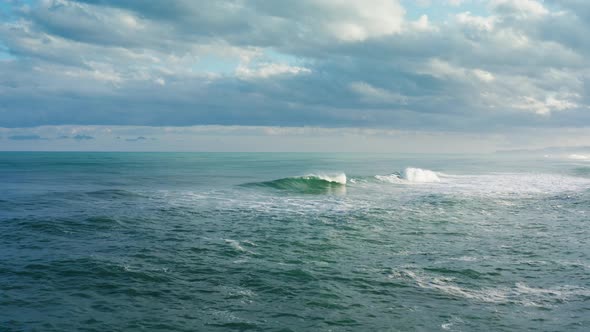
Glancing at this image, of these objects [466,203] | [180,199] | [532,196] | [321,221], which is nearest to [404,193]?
[466,203]

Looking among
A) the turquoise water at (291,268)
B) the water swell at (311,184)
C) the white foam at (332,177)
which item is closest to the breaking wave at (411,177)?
the white foam at (332,177)

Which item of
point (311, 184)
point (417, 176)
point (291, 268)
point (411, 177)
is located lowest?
point (291, 268)

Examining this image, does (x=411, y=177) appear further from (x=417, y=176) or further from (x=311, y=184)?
(x=311, y=184)

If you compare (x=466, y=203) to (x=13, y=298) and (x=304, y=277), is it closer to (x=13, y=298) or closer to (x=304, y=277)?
(x=304, y=277)

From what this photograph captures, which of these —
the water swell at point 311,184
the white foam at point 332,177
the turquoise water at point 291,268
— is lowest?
the turquoise water at point 291,268

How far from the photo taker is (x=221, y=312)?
38.7 ft

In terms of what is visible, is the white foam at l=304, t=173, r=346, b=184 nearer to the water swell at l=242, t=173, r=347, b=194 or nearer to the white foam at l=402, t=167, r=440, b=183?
the water swell at l=242, t=173, r=347, b=194

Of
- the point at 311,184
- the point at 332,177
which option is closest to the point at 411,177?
the point at 332,177

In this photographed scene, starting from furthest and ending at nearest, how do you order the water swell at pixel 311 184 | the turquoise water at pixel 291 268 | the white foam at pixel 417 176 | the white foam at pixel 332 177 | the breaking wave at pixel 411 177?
1. the white foam at pixel 417 176
2. the breaking wave at pixel 411 177
3. the white foam at pixel 332 177
4. the water swell at pixel 311 184
5. the turquoise water at pixel 291 268

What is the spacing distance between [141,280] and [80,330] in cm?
382

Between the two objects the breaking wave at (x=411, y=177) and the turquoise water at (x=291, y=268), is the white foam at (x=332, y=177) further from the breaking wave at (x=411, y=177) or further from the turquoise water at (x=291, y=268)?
the turquoise water at (x=291, y=268)

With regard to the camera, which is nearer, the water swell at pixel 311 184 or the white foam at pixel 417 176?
the water swell at pixel 311 184

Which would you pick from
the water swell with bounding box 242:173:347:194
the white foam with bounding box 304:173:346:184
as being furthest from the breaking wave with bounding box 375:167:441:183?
the water swell with bounding box 242:173:347:194

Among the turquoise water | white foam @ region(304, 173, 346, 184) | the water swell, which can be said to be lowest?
the turquoise water
